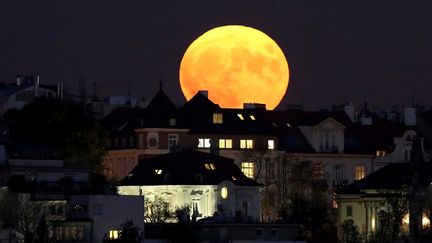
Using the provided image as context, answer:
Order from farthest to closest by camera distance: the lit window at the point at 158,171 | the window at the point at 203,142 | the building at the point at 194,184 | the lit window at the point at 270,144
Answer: the lit window at the point at 270,144, the window at the point at 203,142, the lit window at the point at 158,171, the building at the point at 194,184

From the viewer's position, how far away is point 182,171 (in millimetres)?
168875

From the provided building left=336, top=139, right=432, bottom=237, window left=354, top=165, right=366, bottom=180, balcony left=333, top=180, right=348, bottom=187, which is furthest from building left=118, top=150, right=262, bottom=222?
window left=354, top=165, right=366, bottom=180

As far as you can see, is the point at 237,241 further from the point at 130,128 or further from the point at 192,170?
the point at 130,128

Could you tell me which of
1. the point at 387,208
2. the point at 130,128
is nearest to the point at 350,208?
the point at 387,208

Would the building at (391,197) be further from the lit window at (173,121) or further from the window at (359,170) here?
the lit window at (173,121)

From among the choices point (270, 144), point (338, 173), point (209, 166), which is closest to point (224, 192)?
point (209, 166)

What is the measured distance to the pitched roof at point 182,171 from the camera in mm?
168250

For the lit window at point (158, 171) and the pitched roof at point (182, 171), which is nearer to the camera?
the pitched roof at point (182, 171)

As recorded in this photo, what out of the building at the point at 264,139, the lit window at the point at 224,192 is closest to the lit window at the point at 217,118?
the building at the point at 264,139

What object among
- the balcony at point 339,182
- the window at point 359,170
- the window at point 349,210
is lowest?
the window at point 349,210

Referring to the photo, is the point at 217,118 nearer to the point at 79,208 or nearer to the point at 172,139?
the point at 172,139

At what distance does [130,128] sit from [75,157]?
25.2m

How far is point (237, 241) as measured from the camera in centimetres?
14512

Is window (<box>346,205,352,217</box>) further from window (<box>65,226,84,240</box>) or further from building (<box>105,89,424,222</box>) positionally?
window (<box>65,226,84,240</box>)
